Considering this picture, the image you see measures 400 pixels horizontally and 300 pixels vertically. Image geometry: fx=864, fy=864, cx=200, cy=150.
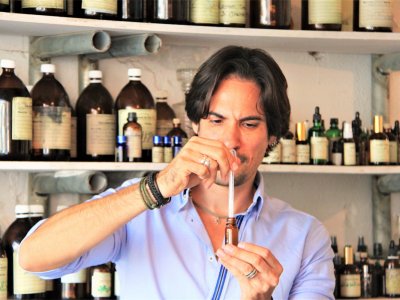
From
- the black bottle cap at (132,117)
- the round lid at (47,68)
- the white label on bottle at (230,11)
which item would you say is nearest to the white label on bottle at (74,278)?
the black bottle cap at (132,117)

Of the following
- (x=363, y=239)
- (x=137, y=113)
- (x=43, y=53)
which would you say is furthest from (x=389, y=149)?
(x=43, y=53)

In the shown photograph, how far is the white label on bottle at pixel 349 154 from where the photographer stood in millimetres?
2238

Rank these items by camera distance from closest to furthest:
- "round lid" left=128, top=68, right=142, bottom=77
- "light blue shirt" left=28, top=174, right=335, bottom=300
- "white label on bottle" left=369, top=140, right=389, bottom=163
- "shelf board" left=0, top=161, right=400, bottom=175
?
"light blue shirt" left=28, top=174, right=335, bottom=300
"shelf board" left=0, top=161, right=400, bottom=175
"round lid" left=128, top=68, right=142, bottom=77
"white label on bottle" left=369, top=140, right=389, bottom=163

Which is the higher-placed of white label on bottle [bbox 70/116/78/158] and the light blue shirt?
white label on bottle [bbox 70/116/78/158]

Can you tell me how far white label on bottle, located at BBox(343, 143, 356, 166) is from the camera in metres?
2.24

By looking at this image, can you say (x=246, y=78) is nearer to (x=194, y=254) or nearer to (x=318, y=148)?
(x=194, y=254)

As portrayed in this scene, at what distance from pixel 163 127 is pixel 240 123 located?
0.65 meters

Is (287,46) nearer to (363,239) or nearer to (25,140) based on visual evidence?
(363,239)

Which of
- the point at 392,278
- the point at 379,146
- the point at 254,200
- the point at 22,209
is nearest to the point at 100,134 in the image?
the point at 22,209

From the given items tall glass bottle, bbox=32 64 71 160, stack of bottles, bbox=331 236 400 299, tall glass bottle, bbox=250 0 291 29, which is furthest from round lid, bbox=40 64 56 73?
stack of bottles, bbox=331 236 400 299

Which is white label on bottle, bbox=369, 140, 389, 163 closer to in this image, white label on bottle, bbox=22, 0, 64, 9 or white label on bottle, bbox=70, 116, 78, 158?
white label on bottle, bbox=70, 116, 78, 158

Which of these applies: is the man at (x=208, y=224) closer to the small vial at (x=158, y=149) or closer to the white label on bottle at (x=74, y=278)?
the small vial at (x=158, y=149)

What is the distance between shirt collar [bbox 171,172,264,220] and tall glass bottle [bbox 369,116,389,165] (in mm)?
673

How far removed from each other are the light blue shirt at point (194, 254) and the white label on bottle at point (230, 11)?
62 cm
